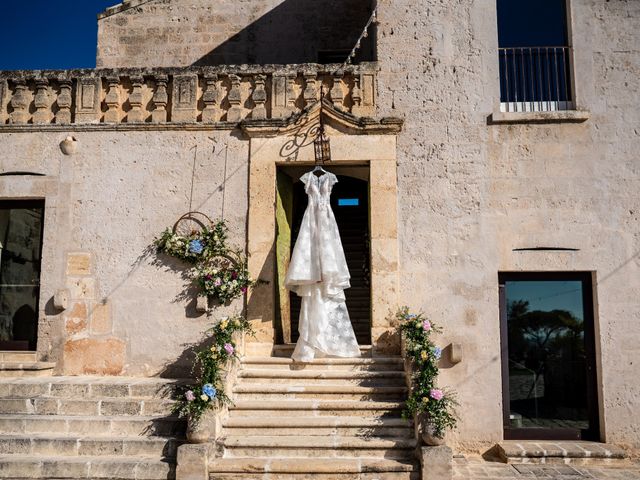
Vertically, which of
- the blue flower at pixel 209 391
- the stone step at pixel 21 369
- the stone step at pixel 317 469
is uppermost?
the stone step at pixel 21 369

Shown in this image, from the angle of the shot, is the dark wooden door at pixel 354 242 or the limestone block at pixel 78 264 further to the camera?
the dark wooden door at pixel 354 242

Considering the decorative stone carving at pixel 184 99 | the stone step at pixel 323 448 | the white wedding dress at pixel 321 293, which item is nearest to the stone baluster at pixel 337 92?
the white wedding dress at pixel 321 293

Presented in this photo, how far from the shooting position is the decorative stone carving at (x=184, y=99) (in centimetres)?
771

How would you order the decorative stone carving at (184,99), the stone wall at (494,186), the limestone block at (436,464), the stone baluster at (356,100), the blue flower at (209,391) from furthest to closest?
the decorative stone carving at (184,99), the stone baluster at (356,100), the stone wall at (494,186), the blue flower at (209,391), the limestone block at (436,464)

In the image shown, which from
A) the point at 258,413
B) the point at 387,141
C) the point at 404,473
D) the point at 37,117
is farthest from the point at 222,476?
the point at 37,117

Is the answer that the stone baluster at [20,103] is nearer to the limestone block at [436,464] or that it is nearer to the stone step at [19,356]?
the stone step at [19,356]

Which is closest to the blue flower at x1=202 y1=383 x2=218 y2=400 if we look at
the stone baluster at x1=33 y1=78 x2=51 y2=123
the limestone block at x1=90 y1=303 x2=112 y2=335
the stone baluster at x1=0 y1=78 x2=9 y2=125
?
the limestone block at x1=90 y1=303 x2=112 y2=335

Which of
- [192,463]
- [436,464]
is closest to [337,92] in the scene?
[436,464]

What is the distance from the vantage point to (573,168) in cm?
729

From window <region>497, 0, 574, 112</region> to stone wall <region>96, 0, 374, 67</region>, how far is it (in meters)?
3.14

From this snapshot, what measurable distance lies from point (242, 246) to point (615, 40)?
550cm

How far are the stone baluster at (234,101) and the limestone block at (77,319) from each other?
10.1 ft

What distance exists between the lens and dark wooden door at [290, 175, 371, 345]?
978cm

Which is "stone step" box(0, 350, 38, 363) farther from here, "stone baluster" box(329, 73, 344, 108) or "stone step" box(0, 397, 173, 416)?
"stone baluster" box(329, 73, 344, 108)
